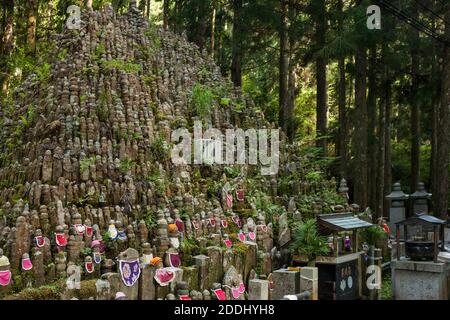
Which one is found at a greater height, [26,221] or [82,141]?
[82,141]

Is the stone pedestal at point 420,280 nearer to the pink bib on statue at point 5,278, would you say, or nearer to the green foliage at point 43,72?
the pink bib on statue at point 5,278

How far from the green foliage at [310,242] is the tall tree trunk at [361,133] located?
20.0ft

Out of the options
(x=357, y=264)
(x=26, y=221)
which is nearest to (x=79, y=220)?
Answer: (x=26, y=221)

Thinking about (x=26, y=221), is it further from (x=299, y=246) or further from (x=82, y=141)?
(x=299, y=246)

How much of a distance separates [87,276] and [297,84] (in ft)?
77.6

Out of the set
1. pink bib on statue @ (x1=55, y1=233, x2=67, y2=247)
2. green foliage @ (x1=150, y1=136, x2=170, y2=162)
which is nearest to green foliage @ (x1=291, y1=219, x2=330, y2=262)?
green foliage @ (x1=150, y1=136, x2=170, y2=162)

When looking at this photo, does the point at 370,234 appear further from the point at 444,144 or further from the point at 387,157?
the point at 387,157

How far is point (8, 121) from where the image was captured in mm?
12297

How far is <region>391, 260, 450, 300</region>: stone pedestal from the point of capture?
30.5 feet

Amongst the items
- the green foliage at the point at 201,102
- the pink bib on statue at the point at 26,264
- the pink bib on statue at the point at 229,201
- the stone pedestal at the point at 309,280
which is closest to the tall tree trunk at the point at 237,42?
the green foliage at the point at 201,102

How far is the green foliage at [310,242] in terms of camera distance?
9.22 meters

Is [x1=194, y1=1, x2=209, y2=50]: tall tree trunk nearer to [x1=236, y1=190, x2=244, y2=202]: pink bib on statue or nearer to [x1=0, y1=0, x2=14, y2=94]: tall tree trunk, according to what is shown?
[x1=0, y1=0, x2=14, y2=94]: tall tree trunk

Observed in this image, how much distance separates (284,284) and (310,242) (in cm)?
123

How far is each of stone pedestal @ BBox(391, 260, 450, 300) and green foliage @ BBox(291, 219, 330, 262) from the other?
1562mm
